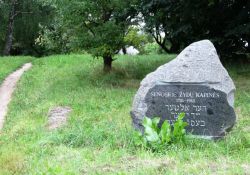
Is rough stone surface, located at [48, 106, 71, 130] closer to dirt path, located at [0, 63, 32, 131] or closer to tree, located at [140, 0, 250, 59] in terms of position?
dirt path, located at [0, 63, 32, 131]

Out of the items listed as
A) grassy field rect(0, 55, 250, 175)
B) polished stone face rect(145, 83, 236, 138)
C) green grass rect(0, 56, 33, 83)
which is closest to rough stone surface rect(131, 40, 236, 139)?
polished stone face rect(145, 83, 236, 138)

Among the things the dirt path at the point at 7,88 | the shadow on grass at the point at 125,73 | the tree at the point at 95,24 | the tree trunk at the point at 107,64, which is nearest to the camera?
the dirt path at the point at 7,88

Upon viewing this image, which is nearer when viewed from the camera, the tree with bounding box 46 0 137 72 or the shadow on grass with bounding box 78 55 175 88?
the tree with bounding box 46 0 137 72

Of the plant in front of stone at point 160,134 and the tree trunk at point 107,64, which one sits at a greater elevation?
the tree trunk at point 107,64

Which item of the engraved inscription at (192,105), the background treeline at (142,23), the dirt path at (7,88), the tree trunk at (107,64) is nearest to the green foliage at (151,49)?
the background treeline at (142,23)

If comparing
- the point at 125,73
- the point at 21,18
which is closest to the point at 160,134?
the point at 125,73

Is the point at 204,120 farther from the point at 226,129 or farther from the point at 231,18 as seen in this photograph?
the point at 231,18

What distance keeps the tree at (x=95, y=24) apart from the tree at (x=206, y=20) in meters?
2.18

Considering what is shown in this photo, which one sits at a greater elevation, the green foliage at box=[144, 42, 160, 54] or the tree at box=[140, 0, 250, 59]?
the tree at box=[140, 0, 250, 59]

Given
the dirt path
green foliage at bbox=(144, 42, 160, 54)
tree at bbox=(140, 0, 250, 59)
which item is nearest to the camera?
the dirt path

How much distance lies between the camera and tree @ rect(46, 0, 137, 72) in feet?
45.6

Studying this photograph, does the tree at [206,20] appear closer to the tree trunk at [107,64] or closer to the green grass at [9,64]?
the tree trunk at [107,64]

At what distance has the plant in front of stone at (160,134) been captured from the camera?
278 inches

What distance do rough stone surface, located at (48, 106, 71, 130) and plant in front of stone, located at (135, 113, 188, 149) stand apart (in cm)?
272
